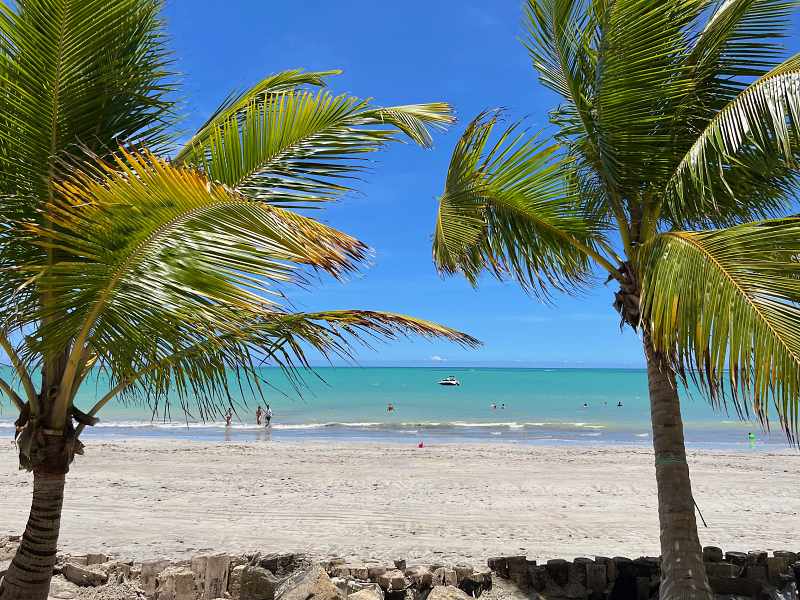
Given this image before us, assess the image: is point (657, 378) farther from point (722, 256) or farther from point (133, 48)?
point (133, 48)

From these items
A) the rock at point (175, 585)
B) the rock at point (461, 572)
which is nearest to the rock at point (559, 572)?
the rock at point (461, 572)

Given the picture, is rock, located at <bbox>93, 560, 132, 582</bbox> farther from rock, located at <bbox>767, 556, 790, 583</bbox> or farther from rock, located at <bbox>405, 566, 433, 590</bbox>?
rock, located at <bbox>767, 556, 790, 583</bbox>

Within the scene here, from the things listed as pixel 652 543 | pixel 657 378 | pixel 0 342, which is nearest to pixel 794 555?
pixel 657 378

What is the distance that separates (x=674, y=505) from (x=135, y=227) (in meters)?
3.80

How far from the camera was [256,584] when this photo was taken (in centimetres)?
481

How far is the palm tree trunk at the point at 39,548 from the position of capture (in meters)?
3.57

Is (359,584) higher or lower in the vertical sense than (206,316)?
lower

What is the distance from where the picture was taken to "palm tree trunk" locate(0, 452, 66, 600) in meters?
3.57

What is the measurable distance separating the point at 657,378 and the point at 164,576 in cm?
390

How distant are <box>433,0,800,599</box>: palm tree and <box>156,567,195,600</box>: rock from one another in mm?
3260

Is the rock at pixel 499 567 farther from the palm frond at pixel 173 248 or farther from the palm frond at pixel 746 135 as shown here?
the palm frond at pixel 173 248

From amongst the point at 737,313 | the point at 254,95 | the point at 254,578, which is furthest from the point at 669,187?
the point at 254,578

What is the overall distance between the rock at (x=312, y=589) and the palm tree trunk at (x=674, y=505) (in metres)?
2.22

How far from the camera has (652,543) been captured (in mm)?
8695
